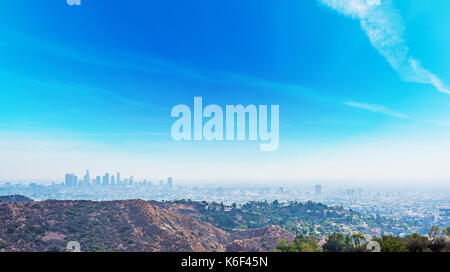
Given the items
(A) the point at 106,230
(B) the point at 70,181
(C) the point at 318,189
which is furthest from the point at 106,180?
(C) the point at 318,189

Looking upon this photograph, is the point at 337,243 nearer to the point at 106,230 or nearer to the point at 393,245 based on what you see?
the point at 393,245

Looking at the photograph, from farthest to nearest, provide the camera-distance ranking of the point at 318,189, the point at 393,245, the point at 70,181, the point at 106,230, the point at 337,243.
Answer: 1. the point at 318,189
2. the point at 70,181
3. the point at 106,230
4. the point at 337,243
5. the point at 393,245

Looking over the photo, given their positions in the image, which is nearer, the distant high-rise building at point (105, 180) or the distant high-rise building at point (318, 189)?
the distant high-rise building at point (105, 180)

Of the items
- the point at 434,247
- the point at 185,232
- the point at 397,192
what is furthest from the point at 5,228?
the point at 397,192

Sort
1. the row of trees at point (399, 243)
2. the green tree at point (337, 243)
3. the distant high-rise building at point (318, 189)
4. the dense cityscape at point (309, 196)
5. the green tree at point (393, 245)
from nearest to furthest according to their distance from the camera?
the row of trees at point (399, 243)
the green tree at point (393, 245)
the green tree at point (337, 243)
the dense cityscape at point (309, 196)
the distant high-rise building at point (318, 189)

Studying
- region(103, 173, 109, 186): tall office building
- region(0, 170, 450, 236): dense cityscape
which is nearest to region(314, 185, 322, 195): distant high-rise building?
→ region(0, 170, 450, 236): dense cityscape

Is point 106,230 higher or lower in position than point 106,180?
lower

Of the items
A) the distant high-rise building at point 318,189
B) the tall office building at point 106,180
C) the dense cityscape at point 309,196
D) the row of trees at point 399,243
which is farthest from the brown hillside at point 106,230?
the row of trees at point 399,243

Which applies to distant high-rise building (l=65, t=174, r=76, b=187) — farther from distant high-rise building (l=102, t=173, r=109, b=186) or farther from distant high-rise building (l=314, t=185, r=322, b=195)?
distant high-rise building (l=314, t=185, r=322, b=195)

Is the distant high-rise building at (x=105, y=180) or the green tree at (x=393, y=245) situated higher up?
the distant high-rise building at (x=105, y=180)

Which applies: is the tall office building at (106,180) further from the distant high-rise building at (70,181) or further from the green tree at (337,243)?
the green tree at (337,243)
